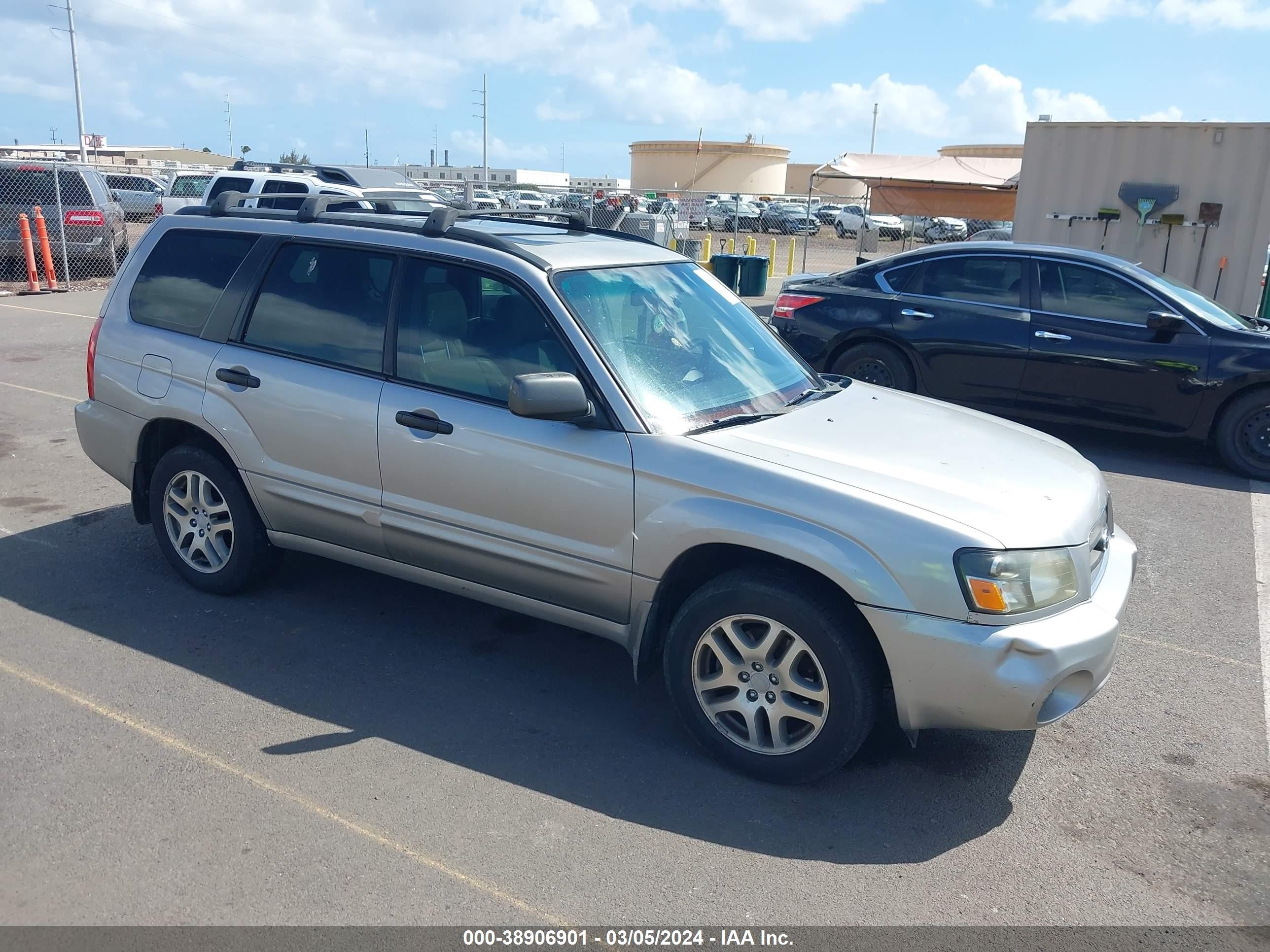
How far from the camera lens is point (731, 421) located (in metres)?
4.05

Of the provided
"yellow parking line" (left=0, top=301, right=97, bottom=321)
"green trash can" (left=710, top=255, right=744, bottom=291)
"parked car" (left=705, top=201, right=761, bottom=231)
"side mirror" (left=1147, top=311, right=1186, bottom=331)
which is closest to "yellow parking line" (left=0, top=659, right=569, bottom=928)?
"side mirror" (left=1147, top=311, right=1186, bottom=331)

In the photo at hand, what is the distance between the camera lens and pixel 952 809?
3.60m

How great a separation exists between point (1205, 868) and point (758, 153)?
80363 mm

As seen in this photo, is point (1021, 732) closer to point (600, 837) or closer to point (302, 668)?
point (600, 837)

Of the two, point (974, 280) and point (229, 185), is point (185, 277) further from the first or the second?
point (229, 185)

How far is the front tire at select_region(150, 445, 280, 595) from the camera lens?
16.1 feet

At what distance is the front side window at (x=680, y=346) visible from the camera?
4047 mm

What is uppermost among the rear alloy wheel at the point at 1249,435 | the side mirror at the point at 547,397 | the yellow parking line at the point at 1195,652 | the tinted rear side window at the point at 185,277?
the tinted rear side window at the point at 185,277

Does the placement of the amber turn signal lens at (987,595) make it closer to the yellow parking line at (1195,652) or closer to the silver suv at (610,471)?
the silver suv at (610,471)

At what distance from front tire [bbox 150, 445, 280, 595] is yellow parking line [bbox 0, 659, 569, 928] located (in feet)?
3.05

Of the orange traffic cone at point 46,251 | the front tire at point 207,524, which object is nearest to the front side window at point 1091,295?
the front tire at point 207,524

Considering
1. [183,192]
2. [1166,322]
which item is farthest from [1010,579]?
[183,192]

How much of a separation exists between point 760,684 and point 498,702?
3.74 ft

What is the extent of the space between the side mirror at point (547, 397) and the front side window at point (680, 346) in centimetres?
25
